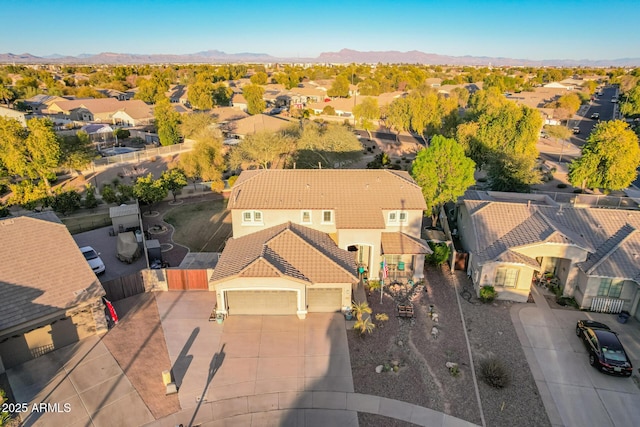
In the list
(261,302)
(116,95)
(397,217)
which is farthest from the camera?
(116,95)

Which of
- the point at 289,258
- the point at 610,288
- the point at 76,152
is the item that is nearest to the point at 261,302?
the point at 289,258

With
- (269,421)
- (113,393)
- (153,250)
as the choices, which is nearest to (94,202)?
(153,250)

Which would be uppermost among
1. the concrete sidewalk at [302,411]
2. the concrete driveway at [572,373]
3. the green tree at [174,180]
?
the green tree at [174,180]

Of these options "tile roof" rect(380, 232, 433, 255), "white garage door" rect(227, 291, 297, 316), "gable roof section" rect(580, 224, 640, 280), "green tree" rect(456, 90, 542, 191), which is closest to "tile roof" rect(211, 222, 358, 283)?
"white garage door" rect(227, 291, 297, 316)

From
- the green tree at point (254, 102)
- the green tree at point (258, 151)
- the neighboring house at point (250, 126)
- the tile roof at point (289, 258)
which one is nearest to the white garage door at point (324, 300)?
the tile roof at point (289, 258)

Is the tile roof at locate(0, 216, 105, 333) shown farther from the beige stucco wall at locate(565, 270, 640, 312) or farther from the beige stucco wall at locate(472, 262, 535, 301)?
the beige stucco wall at locate(565, 270, 640, 312)

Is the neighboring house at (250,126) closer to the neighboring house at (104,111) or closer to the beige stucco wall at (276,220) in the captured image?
the neighboring house at (104,111)

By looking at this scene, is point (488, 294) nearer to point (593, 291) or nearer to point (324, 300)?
point (593, 291)
